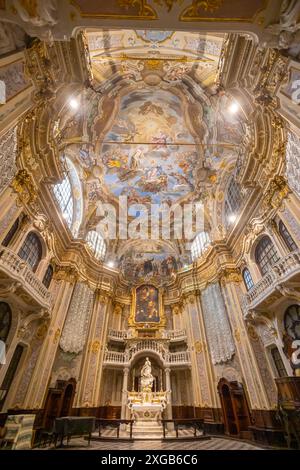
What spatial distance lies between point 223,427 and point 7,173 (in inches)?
629

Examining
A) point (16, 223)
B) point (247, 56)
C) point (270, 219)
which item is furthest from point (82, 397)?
point (247, 56)

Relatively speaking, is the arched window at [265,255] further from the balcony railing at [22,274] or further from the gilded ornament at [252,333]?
the balcony railing at [22,274]

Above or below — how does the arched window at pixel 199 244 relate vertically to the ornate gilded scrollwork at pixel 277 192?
above

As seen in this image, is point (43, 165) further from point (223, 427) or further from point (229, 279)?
point (223, 427)

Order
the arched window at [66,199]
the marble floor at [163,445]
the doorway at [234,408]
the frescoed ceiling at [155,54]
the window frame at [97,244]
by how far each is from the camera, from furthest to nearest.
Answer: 1. the window frame at [97,244]
2. the arched window at [66,199]
3. the frescoed ceiling at [155,54]
4. the doorway at [234,408]
5. the marble floor at [163,445]

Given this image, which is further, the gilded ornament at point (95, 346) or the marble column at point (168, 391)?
the gilded ornament at point (95, 346)

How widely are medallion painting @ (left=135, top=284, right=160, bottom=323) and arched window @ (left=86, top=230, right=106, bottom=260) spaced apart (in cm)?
450

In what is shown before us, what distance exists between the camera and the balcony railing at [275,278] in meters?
8.12

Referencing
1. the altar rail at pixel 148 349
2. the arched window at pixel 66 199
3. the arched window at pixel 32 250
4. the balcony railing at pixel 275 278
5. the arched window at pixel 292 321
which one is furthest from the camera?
the altar rail at pixel 148 349

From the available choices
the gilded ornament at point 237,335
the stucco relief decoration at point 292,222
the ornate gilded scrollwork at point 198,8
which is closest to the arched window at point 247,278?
the gilded ornament at point 237,335

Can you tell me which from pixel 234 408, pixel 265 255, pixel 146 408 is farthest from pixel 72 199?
pixel 234 408

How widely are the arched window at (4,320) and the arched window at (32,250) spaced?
2.26m

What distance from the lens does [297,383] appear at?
24.4 ft

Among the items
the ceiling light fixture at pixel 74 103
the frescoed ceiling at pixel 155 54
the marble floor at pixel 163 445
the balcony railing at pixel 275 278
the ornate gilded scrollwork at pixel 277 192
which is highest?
the frescoed ceiling at pixel 155 54
